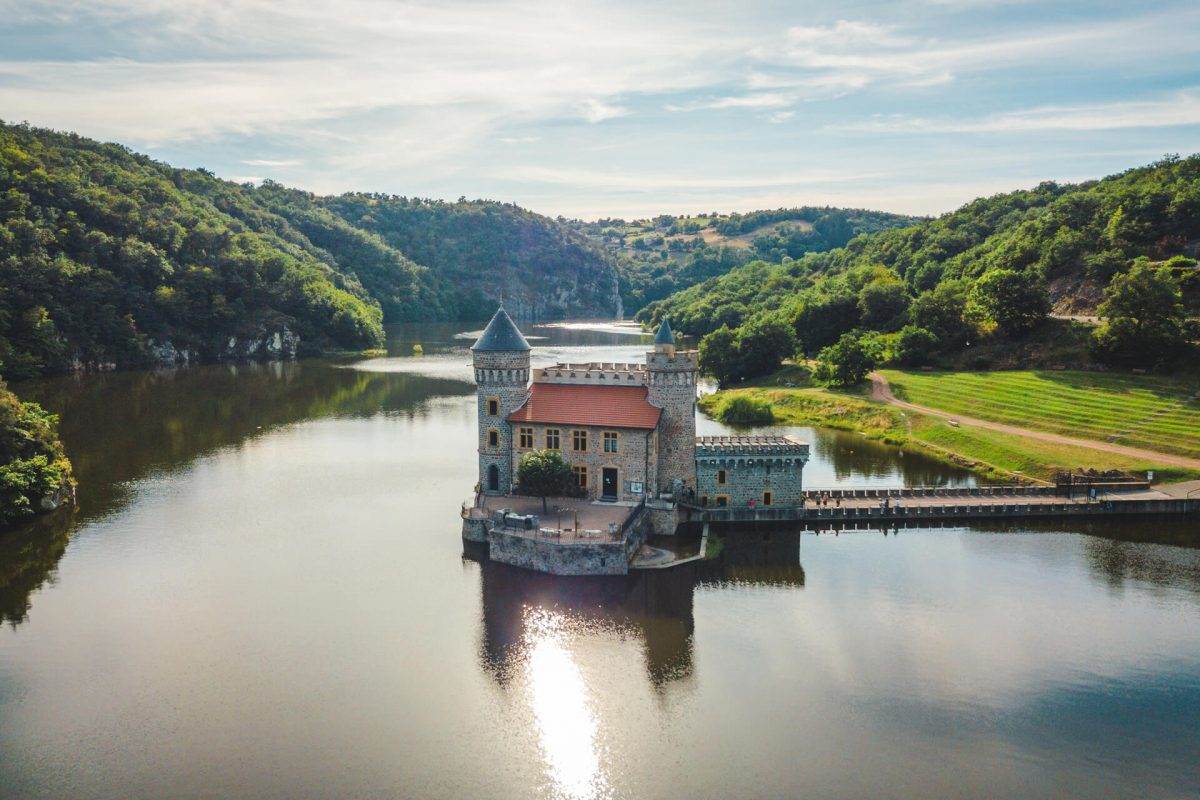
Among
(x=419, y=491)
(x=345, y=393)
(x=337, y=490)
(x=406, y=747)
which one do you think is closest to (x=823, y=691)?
(x=406, y=747)

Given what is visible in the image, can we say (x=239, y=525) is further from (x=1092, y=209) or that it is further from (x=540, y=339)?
(x=540, y=339)

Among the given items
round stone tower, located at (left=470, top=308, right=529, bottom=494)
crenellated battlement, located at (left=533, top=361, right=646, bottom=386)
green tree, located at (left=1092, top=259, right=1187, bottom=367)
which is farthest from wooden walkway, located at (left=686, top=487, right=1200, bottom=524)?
green tree, located at (left=1092, top=259, right=1187, bottom=367)

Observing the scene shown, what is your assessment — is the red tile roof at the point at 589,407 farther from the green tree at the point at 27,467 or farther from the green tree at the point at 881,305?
the green tree at the point at 881,305

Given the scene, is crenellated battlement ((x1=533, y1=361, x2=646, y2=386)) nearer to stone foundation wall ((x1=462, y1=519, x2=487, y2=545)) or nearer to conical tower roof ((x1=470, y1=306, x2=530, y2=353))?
conical tower roof ((x1=470, y1=306, x2=530, y2=353))

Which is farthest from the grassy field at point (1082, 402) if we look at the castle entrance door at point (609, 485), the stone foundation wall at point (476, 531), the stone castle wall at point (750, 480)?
the stone foundation wall at point (476, 531)

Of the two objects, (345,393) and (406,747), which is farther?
(345,393)

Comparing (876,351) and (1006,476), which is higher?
(876,351)

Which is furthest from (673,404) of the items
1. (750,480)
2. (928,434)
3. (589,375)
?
(928,434)
